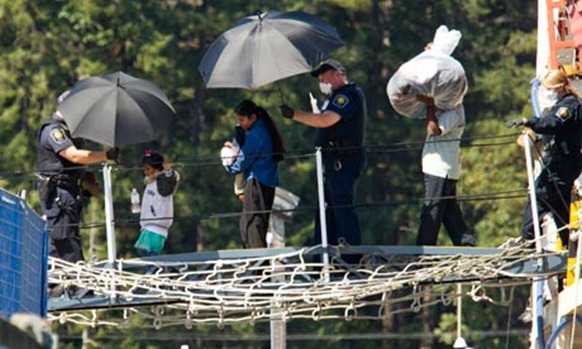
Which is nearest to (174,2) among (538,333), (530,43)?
(530,43)

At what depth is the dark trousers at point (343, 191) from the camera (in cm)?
1745

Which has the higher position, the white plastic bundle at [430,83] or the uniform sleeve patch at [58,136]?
the white plastic bundle at [430,83]

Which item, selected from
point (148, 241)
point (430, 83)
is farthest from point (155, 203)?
point (430, 83)

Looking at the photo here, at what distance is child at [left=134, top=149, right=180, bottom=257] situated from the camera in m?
17.7

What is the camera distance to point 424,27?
39594 mm

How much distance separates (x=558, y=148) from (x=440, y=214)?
Result: 112 centimetres

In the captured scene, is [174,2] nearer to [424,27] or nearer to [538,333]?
[424,27]

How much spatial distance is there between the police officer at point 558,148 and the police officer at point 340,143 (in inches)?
46.9

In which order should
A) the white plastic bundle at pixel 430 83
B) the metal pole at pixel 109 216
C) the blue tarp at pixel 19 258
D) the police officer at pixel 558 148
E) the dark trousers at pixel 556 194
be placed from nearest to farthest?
the blue tarp at pixel 19 258
the police officer at pixel 558 148
the dark trousers at pixel 556 194
the white plastic bundle at pixel 430 83
the metal pole at pixel 109 216

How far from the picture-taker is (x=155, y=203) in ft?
58.5

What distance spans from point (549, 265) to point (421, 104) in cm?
145

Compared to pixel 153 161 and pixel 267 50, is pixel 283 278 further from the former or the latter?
pixel 267 50

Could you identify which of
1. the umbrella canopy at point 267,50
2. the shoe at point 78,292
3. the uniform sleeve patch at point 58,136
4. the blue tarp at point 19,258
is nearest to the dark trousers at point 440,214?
the umbrella canopy at point 267,50

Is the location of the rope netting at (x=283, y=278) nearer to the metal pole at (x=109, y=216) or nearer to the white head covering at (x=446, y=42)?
the metal pole at (x=109, y=216)
